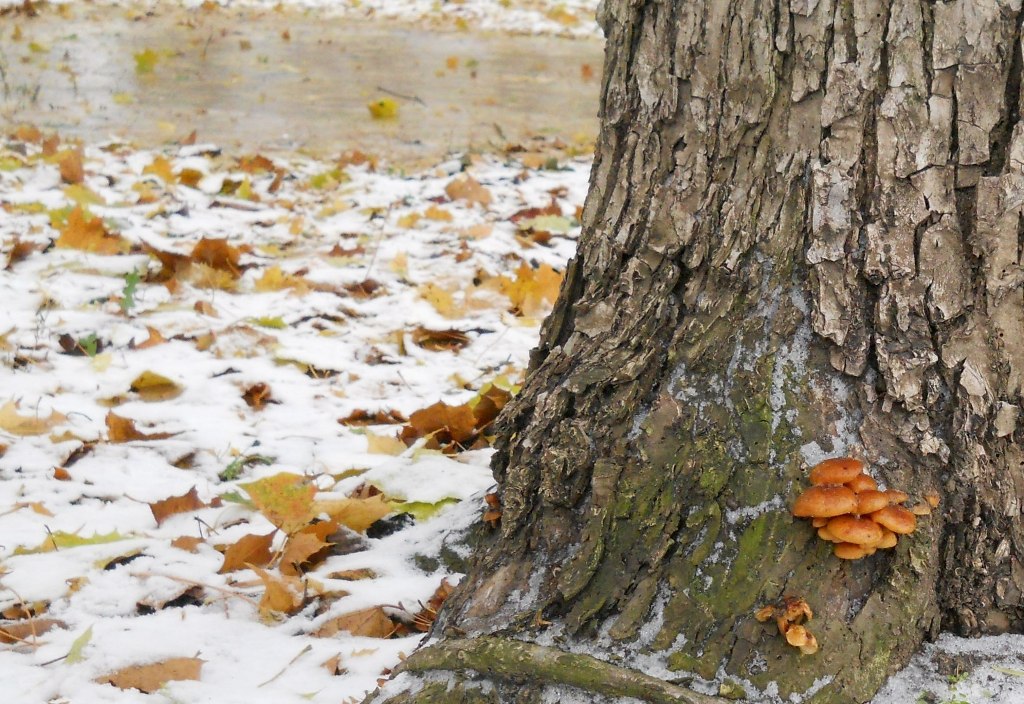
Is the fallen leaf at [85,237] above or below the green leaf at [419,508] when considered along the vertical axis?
above

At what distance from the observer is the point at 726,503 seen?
158cm

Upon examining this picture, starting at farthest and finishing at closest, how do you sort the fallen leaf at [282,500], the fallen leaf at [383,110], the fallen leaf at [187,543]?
the fallen leaf at [383,110] < the fallen leaf at [187,543] < the fallen leaf at [282,500]

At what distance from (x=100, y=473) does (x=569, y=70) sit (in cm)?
919

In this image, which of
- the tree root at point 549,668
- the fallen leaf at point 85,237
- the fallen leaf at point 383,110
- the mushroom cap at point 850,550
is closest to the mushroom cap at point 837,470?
the mushroom cap at point 850,550

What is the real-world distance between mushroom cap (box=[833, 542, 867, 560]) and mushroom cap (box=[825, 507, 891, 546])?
0.8 inches

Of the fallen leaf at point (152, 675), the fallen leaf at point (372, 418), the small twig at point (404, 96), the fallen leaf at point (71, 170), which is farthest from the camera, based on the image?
the small twig at point (404, 96)

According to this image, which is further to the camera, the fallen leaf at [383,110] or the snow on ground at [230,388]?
the fallen leaf at [383,110]

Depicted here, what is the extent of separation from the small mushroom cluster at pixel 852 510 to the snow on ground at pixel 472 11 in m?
12.5

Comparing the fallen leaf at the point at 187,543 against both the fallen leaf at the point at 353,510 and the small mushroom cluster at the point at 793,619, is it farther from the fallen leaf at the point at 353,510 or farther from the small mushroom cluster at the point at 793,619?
the small mushroom cluster at the point at 793,619

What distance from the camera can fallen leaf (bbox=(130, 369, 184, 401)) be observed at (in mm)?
2972

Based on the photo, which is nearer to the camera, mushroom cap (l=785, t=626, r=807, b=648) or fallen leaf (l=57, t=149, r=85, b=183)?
mushroom cap (l=785, t=626, r=807, b=648)

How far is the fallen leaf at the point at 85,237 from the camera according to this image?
410 centimetres

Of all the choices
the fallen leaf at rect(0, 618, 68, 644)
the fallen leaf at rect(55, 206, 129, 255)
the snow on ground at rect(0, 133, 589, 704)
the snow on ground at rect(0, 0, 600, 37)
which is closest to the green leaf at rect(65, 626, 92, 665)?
the snow on ground at rect(0, 133, 589, 704)

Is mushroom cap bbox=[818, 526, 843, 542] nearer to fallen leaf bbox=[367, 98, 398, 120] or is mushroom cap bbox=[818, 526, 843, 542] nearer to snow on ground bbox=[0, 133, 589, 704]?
snow on ground bbox=[0, 133, 589, 704]
